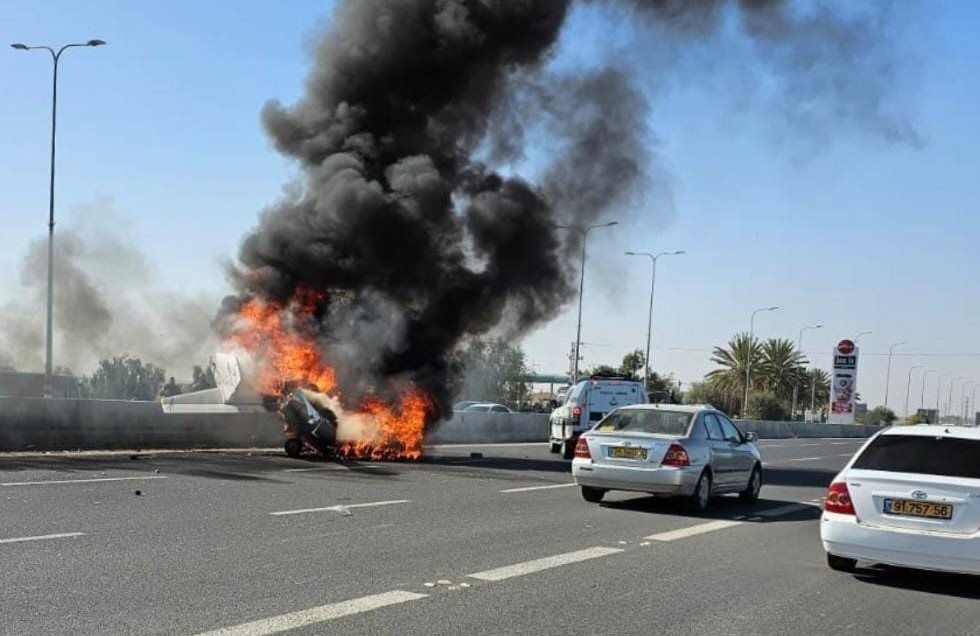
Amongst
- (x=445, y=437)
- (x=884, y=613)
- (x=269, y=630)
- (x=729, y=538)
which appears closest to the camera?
(x=269, y=630)

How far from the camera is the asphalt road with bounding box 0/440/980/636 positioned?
600cm

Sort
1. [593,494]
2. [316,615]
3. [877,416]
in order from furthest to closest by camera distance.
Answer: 1. [877,416]
2. [593,494]
3. [316,615]

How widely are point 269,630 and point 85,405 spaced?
14.2m

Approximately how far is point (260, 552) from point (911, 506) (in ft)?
17.3

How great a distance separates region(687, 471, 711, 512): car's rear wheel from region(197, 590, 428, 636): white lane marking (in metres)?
6.40

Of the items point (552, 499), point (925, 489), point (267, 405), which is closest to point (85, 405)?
point (267, 405)

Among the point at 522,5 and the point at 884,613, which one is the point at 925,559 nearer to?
the point at 884,613

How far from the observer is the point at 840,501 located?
8.13m

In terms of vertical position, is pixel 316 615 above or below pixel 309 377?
below

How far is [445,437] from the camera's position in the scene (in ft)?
91.8

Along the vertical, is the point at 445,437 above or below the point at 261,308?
below

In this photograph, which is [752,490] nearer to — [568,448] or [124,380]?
[568,448]

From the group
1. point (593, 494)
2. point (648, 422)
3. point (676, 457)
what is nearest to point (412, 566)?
point (676, 457)

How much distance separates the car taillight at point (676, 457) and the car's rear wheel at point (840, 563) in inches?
142
